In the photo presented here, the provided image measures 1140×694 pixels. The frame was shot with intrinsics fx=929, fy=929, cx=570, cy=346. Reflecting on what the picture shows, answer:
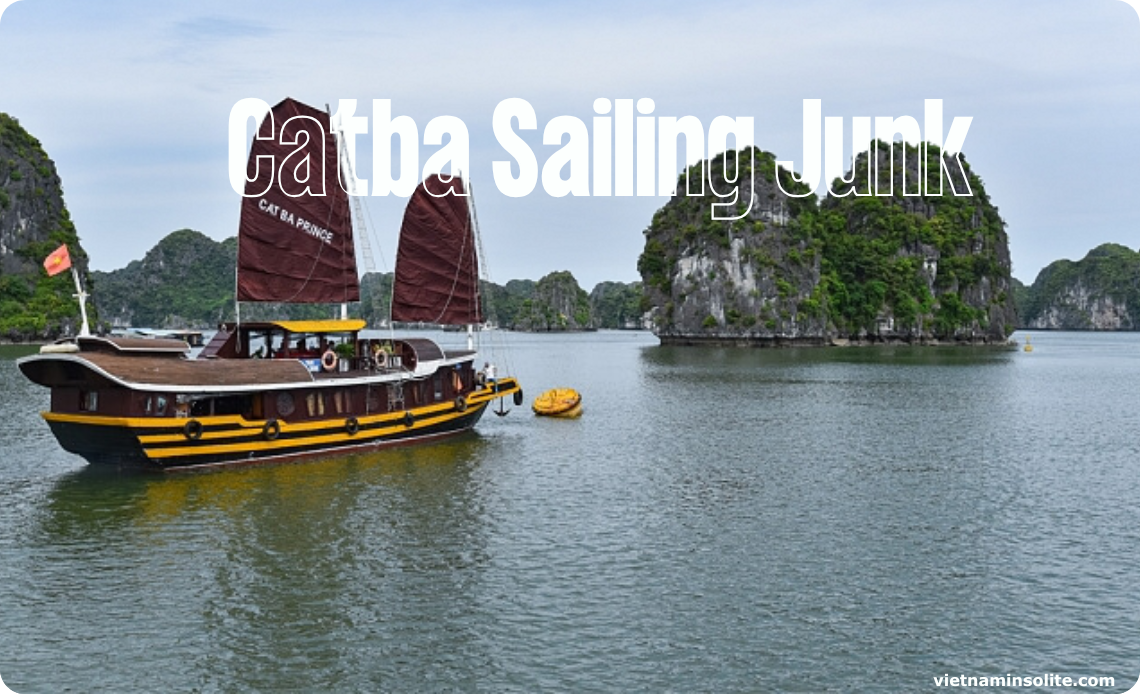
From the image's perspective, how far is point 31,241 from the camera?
12450 centimetres

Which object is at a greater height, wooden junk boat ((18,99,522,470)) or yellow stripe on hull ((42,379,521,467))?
wooden junk boat ((18,99,522,470))

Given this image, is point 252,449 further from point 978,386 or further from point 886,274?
point 886,274

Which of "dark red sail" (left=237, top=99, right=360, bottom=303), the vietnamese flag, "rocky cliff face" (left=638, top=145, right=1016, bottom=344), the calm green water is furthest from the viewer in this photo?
"rocky cliff face" (left=638, top=145, right=1016, bottom=344)

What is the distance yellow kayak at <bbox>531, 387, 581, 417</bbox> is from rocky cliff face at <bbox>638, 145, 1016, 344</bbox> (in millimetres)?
84813

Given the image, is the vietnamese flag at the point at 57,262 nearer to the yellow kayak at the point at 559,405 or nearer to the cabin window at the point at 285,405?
the cabin window at the point at 285,405

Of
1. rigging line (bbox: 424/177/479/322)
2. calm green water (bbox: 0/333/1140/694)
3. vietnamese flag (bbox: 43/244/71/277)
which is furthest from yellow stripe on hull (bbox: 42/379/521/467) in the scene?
rigging line (bbox: 424/177/479/322)

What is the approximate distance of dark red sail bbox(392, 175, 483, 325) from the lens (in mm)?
36500

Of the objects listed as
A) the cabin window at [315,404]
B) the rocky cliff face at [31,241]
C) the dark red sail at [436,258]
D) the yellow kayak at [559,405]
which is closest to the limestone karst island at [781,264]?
the rocky cliff face at [31,241]

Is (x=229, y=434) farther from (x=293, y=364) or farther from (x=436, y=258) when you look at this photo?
(x=436, y=258)

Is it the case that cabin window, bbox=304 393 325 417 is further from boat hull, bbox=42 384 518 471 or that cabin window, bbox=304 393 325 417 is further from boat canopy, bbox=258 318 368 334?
boat canopy, bbox=258 318 368 334

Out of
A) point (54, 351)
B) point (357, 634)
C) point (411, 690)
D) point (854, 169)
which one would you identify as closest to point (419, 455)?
point (54, 351)

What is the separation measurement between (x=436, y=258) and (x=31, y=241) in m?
111

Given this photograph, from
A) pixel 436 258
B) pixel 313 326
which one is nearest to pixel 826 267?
pixel 436 258

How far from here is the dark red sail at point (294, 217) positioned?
102ft
